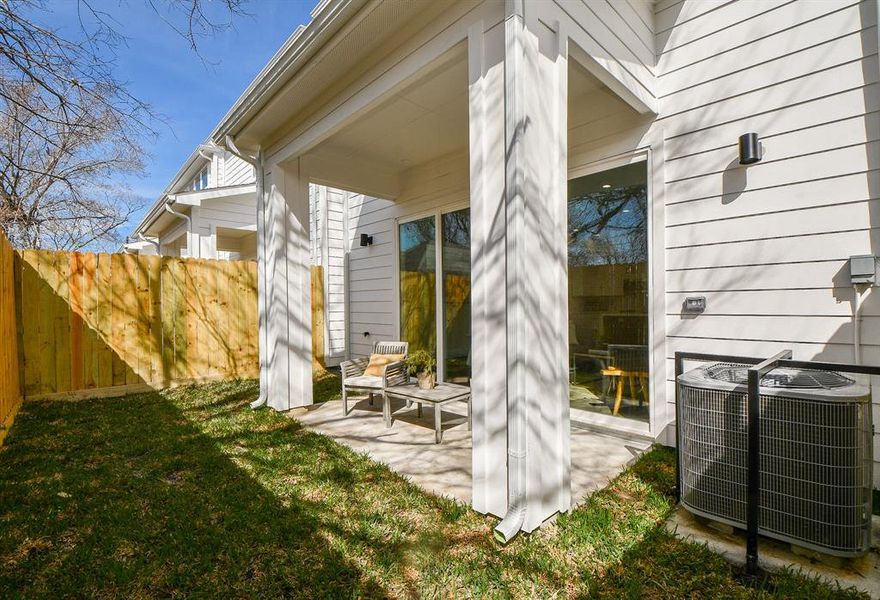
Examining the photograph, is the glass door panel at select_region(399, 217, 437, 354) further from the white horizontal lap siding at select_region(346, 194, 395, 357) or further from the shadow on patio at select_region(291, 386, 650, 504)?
the shadow on patio at select_region(291, 386, 650, 504)

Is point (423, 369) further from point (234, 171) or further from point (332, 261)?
point (234, 171)

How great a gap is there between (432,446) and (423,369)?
0.80 metres

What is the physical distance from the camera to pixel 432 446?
3.65 m

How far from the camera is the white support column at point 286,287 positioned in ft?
15.5

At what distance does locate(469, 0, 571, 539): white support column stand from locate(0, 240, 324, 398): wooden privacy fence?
503 cm

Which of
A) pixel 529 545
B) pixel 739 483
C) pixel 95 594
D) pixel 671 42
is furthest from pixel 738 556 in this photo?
pixel 671 42

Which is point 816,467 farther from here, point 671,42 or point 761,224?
point 671,42

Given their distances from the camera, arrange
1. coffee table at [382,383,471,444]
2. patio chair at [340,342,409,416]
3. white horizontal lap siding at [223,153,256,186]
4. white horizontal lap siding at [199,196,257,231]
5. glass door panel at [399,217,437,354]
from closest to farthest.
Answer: coffee table at [382,383,471,444] < patio chair at [340,342,409,416] < glass door panel at [399,217,437,354] < white horizontal lap siding at [199,196,257,231] < white horizontal lap siding at [223,153,256,186]

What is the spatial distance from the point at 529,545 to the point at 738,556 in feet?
3.50

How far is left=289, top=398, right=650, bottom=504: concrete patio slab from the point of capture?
296 centimetres

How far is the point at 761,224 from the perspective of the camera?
119 inches

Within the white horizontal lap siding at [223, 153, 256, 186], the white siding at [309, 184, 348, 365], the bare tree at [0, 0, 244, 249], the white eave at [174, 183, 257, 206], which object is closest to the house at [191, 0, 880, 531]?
the bare tree at [0, 0, 244, 249]

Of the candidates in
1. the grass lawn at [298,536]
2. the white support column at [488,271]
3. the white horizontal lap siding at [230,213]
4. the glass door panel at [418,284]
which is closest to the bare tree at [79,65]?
the white support column at [488,271]

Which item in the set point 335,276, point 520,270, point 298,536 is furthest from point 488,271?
point 335,276
